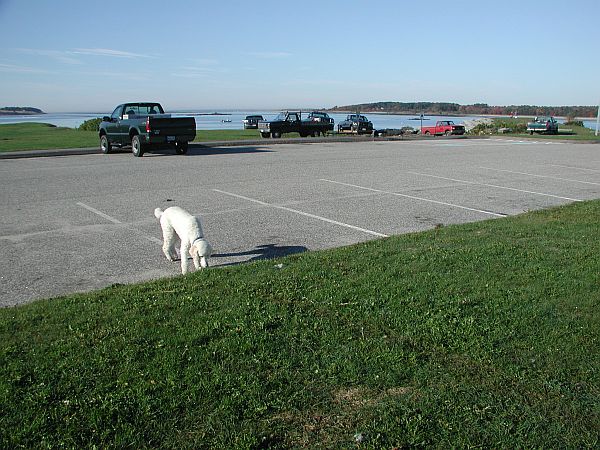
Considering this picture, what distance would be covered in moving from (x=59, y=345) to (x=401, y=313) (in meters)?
2.61

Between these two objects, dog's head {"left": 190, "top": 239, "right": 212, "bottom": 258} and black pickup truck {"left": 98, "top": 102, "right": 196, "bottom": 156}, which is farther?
black pickup truck {"left": 98, "top": 102, "right": 196, "bottom": 156}

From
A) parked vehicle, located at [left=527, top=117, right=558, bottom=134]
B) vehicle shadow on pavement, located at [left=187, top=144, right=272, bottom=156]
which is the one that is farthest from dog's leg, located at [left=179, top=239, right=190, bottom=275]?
parked vehicle, located at [left=527, top=117, right=558, bottom=134]

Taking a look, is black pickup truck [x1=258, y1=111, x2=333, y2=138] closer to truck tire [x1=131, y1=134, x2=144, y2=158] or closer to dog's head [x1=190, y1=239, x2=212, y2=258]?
truck tire [x1=131, y1=134, x2=144, y2=158]

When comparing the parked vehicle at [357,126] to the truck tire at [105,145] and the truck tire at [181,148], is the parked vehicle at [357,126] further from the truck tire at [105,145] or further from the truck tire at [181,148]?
the truck tire at [105,145]

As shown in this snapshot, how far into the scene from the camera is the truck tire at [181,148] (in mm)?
22709

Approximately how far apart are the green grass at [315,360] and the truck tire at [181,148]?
17188 millimetres

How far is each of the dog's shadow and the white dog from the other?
0.61 meters

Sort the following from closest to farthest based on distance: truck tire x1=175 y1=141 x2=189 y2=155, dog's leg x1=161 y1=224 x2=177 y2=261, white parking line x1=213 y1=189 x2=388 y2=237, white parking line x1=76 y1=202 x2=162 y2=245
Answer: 1. dog's leg x1=161 y1=224 x2=177 y2=261
2. white parking line x1=76 y1=202 x2=162 y2=245
3. white parking line x1=213 y1=189 x2=388 y2=237
4. truck tire x1=175 y1=141 x2=189 y2=155

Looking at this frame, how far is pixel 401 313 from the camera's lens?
16.2 feet

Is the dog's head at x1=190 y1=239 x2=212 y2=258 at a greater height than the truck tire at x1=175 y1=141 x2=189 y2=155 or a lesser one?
lesser

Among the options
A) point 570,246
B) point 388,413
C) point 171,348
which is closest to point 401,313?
point 388,413

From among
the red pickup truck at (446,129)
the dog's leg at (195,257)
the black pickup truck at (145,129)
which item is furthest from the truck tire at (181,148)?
the red pickup truck at (446,129)

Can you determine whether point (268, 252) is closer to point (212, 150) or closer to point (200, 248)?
point (200, 248)

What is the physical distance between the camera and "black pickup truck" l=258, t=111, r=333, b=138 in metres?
37.5
